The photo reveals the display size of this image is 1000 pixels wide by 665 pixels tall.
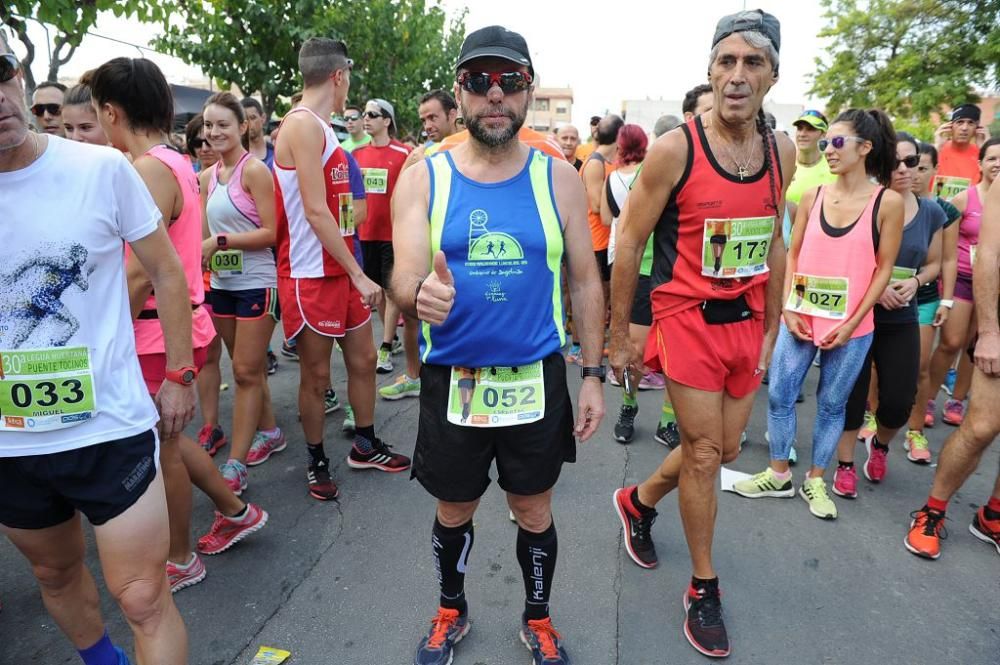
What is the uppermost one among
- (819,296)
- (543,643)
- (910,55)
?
(910,55)

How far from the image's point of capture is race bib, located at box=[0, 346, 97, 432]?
1.63 m

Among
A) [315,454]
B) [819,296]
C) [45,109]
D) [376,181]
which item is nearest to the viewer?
[819,296]

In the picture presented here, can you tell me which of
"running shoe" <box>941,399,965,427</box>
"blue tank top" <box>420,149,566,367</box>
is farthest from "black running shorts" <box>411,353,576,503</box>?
"running shoe" <box>941,399,965,427</box>

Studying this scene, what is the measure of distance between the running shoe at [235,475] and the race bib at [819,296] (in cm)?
331

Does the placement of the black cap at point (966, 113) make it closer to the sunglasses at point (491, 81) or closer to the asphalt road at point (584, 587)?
the asphalt road at point (584, 587)

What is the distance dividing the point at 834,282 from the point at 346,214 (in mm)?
2804

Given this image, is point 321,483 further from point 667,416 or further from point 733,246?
point 733,246

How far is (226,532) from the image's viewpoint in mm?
3084

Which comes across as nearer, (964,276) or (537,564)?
(537,564)

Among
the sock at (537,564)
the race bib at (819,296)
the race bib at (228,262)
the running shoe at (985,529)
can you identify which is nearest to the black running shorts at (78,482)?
the sock at (537,564)

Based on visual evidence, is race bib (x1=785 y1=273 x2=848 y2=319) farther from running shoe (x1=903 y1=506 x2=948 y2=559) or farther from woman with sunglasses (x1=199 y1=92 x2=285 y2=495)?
woman with sunglasses (x1=199 y1=92 x2=285 y2=495)

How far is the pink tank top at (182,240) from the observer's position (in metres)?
2.47

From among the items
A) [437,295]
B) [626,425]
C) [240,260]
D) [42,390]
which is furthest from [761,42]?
[240,260]

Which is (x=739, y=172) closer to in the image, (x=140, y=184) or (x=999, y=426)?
(x=999, y=426)
